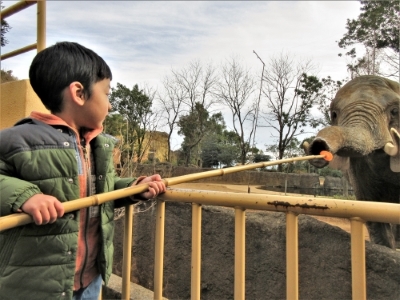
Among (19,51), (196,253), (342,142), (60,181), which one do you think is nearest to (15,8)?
(19,51)

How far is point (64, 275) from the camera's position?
1.02 metres

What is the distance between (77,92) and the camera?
3.68ft

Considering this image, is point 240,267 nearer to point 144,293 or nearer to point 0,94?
point 144,293

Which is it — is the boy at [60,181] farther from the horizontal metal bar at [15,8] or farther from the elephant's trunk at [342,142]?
the elephant's trunk at [342,142]

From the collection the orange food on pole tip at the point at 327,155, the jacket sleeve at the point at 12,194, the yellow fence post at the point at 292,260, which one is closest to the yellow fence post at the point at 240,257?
the yellow fence post at the point at 292,260

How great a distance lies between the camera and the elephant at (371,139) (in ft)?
8.31

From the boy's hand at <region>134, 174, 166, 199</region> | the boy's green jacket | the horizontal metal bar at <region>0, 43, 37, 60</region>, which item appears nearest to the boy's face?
the boy's green jacket

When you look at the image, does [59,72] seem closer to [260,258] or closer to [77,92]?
[77,92]

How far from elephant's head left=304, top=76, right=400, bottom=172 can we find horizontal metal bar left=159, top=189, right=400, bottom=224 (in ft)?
4.69

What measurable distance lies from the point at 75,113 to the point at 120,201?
0.36 m

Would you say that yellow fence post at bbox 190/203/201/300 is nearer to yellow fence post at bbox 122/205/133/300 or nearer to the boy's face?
yellow fence post at bbox 122/205/133/300

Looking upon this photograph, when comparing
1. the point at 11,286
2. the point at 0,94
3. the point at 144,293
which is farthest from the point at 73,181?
the point at 0,94

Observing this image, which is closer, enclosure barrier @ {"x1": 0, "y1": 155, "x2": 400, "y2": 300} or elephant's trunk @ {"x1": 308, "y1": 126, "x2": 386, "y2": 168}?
enclosure barrier @ {"x1": 0, "y1": 155, "x2": 400, "y2": 300}

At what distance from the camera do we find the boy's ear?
3.64ft
